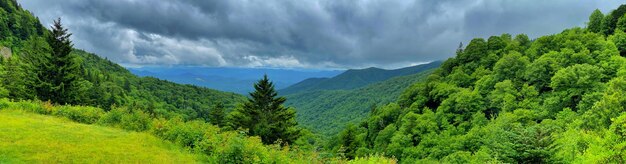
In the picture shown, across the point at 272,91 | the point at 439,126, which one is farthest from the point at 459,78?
the point at 272,91

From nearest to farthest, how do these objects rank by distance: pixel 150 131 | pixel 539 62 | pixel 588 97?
pixel 150 131, pixel 588 97, pixel 539 62

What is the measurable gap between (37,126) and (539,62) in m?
66.2

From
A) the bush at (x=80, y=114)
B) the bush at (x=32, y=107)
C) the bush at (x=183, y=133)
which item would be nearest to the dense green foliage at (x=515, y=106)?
the bush at (x=183, y=133)

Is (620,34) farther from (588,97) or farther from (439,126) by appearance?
(439,126)

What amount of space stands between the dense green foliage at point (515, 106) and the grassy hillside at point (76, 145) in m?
21.3

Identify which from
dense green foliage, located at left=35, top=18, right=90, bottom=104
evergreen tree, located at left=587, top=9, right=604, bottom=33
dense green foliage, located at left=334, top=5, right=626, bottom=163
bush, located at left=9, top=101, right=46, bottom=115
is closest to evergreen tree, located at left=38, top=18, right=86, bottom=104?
dense green foliage, located at left=35, top=18, right=90, bottom=104

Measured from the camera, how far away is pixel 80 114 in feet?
86.3

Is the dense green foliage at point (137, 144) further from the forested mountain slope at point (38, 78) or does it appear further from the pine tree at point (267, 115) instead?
the pine tree at point (267, 115)

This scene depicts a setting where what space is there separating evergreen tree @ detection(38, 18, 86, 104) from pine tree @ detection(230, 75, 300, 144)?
22379mm

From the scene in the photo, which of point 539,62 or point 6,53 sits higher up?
point 6,53

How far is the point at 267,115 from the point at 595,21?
8228 cm

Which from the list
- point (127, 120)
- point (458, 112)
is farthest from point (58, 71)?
point (458, 112)

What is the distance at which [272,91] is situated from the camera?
4366 centimetres

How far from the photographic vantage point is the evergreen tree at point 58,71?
44.4m
